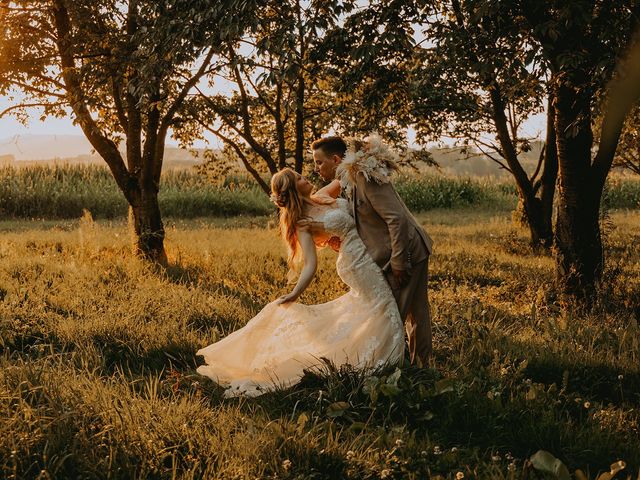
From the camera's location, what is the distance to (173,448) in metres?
3.55

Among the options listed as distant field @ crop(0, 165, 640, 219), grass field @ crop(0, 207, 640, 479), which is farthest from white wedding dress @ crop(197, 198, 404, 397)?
distant field @ crop(0, 165, 640, 219)

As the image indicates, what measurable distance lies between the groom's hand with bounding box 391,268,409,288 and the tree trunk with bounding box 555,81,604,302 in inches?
143

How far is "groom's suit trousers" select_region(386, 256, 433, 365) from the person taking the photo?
5.22 meters

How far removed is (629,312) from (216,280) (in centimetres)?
586

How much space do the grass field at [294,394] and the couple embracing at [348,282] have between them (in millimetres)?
285

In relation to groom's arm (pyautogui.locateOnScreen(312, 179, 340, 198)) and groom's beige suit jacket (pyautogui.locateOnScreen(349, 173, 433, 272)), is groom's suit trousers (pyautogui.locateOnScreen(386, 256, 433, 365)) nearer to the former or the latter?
groom's beige suit jacket (pyautogui.locateOnScreen(349, 173, 433, 272))

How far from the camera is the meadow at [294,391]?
350 centimetres

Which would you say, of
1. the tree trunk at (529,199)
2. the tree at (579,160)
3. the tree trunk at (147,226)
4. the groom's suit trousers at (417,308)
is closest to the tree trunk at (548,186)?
the tree trunk at (529,199)

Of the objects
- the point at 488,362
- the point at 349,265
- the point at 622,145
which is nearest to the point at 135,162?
the point at 349,265

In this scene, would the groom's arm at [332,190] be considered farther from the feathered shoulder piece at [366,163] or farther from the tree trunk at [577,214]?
the tree trunk at [577,214]

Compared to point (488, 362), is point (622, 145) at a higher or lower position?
higher

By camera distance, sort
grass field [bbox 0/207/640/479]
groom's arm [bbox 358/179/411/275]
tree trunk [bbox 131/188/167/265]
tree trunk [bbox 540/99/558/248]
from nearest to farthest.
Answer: grass field [bbox 0/207/640/479] < groom's arm [bbox 358/179/411/275] < tree trunk [bbox 131/188/167/265] < tree trunk [bbox 540/99/558/248]

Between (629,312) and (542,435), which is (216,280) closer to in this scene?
(629,312)

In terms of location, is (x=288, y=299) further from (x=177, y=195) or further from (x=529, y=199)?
(x=177, y=195)
